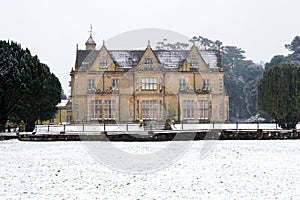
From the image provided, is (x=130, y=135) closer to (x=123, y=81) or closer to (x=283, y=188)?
(x=283, y=188)

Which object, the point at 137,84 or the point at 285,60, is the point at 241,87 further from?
the point at 137,84

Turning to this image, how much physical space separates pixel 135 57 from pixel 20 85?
84.6 feet

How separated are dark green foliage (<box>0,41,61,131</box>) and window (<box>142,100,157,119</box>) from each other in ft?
47.9

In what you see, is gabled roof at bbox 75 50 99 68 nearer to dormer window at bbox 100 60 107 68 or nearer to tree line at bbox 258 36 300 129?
dormer window at bbox 100 60 107 68

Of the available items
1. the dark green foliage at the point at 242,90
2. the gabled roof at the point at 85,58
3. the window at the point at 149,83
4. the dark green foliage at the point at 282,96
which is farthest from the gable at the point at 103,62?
the dark green foliage at the point at 242,90

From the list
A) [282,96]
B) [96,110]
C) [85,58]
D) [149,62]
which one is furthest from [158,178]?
[85,58]

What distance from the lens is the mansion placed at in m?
50.8

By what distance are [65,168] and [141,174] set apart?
294 cm

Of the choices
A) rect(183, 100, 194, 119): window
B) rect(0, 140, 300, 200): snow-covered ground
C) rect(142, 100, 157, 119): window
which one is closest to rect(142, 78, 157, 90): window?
rect(142, 100, 157, 119): window

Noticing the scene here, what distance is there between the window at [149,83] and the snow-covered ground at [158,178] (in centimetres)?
3077

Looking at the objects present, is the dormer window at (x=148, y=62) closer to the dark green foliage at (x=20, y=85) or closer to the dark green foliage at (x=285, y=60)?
the dark green foliage at (x=20, y=85)

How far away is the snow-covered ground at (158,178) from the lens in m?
11.4

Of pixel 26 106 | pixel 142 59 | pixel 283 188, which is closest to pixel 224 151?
pixel 283 188

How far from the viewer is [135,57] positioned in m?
55.3
